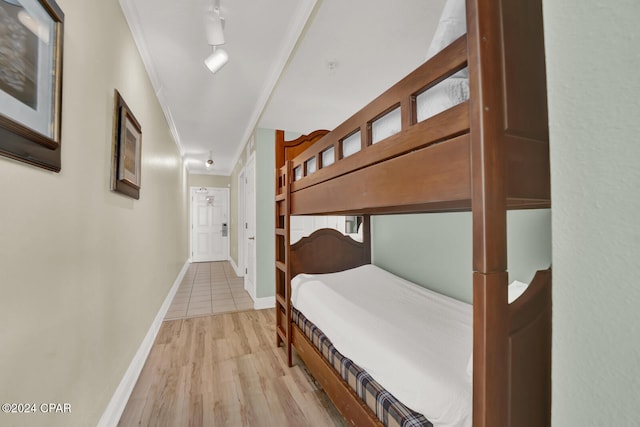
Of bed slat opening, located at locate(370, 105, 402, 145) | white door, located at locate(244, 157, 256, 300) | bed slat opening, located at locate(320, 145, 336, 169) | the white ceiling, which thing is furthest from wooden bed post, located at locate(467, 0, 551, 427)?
white door, located at locate(244, 157, 256, 300)

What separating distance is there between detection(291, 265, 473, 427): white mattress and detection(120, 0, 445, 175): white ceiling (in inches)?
65.6

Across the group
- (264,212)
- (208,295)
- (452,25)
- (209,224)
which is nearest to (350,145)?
(452,25)

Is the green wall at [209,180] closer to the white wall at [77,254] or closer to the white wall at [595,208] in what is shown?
the white wall at [77,254]

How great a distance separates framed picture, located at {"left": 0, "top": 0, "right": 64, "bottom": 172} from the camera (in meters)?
0.75

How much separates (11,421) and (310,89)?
2539 mm

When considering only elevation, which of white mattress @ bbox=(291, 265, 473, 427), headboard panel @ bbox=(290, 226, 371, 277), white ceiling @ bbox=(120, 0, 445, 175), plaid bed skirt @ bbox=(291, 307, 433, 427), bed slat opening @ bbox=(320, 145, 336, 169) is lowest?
plaid bed skirt @ bbox=(291, 307, 433, 427)

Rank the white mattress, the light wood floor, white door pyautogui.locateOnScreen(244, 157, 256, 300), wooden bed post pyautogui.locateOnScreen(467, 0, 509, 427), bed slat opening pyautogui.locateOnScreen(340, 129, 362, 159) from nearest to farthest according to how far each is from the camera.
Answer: wooden bed post pyautogui.locateOnScreen(467, 0, 509, 427) → the white mattress → bed slat opening pyautogui.locateOnScreen(340, 129, 362, 159) → the light wood floor → white door pyautogui.locateOnScreen(244, 157, 256, 300)

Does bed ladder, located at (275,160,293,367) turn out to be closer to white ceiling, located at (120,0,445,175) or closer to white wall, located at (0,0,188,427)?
white ceiling, located at (120,0,445,175)

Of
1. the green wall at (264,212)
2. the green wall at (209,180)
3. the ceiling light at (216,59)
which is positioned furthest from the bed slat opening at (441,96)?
the green wall at (209,180)

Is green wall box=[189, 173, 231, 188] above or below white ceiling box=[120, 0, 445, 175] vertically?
below

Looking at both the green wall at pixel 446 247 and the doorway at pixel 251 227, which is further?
the doorway at pixel 251 227

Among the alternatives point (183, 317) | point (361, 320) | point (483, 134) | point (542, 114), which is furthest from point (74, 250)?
point (183, 317)

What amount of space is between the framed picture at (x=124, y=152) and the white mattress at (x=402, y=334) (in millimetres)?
1327

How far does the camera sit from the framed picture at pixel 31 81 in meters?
0.75
